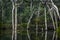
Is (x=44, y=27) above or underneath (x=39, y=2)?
underneath

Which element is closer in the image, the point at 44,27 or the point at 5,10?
the point at 44,27

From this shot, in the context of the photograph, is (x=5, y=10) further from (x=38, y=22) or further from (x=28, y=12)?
(x=38, y=22)

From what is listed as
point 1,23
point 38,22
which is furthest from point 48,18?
point 1,23

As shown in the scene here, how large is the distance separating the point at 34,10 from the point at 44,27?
293cm

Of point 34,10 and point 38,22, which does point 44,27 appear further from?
point 34,10

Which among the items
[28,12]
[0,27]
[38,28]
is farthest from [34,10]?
[0,27]

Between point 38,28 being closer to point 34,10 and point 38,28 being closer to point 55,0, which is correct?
point 34,10

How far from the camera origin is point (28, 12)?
2952 centimetres

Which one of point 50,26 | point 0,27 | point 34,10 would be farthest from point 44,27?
point 0,27

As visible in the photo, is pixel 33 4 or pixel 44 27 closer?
pixel 44 27

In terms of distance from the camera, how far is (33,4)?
97.5 ft

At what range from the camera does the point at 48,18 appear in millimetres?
28297

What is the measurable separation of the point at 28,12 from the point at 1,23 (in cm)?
368

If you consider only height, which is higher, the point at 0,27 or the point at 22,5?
the point at 22,5
